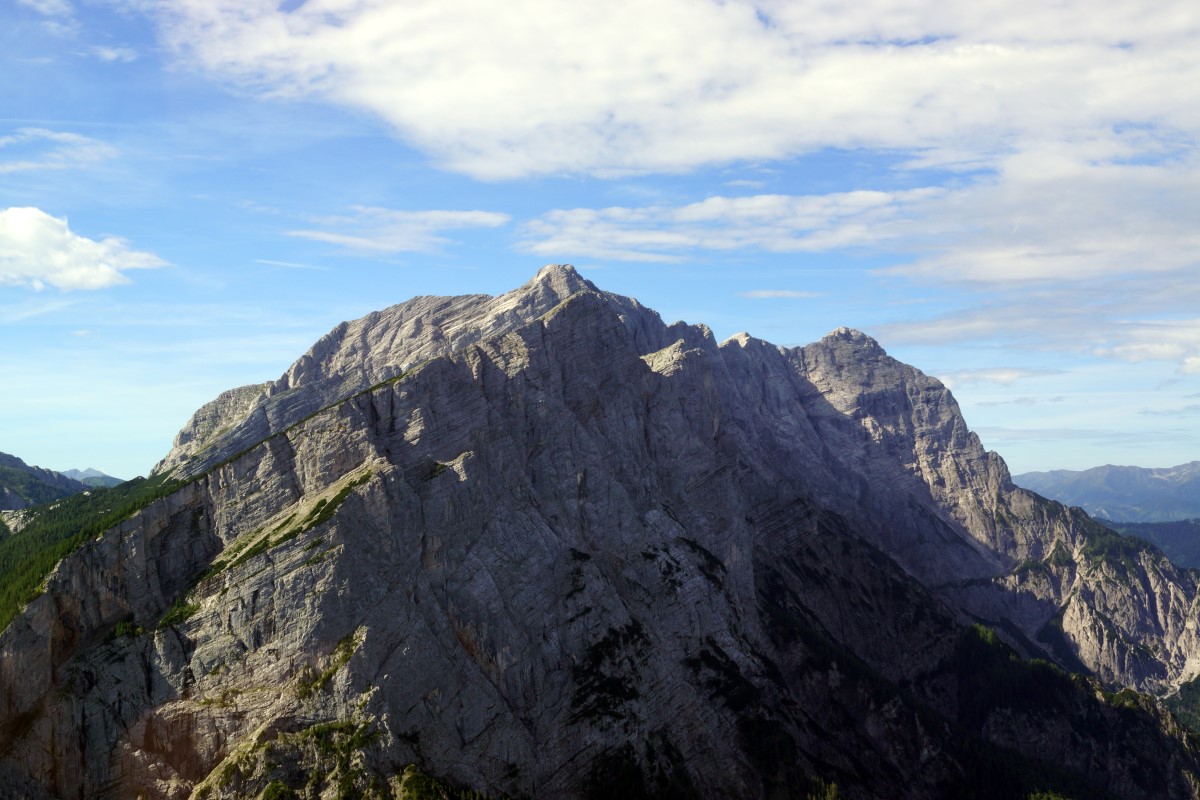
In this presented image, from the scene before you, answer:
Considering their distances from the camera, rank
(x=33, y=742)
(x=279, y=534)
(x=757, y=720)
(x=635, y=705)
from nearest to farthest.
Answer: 1. (x=33, y=742)
2. (x=279, y=534)
3. (x=635, y=705)
4. (x=757, y=720)

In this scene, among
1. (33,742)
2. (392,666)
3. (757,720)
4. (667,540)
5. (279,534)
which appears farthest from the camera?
(667,540)

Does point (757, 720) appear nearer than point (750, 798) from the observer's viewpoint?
No

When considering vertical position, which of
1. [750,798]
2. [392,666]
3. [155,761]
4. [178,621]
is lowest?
[750,798]

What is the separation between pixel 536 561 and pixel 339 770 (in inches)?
2001

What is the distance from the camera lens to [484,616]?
15125 cm

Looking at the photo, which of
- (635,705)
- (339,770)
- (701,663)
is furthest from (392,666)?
(701,663)

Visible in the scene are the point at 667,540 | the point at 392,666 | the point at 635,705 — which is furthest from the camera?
the point at 667,540

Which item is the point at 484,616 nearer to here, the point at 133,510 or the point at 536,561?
the point at 536,561

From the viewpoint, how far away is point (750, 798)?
532 ft

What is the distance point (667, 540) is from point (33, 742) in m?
116

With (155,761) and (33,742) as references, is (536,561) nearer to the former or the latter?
(155,761)

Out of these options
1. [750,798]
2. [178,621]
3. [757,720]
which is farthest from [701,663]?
[178,621]

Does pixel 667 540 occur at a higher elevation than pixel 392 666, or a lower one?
higher

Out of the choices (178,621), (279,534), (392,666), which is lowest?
(392,666)
